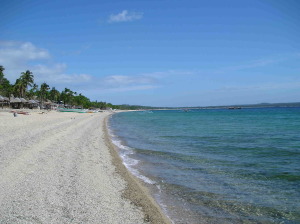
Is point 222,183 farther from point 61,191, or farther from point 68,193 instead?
point 61,191

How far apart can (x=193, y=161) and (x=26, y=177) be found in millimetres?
7326

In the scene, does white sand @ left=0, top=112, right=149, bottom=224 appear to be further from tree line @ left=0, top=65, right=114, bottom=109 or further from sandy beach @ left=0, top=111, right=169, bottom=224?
tree line @ left=0, top=65, right=114, bottom=109

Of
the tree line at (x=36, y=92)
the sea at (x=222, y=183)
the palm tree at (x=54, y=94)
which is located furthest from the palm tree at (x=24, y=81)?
the sea at (x=222, y=183)

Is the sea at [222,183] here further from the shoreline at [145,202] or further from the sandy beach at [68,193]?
the sandy beach at [68,193]

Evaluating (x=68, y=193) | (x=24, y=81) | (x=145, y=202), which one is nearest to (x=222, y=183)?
(x=145, y=202)

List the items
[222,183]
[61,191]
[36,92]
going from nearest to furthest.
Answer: [61,191] → [222,183] → [36,92]

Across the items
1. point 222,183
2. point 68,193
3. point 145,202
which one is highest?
point 68,193

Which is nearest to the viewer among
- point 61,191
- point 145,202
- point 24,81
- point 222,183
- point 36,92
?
point 145,202

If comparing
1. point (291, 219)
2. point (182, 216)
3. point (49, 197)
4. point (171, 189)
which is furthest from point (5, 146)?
point (291, 219)

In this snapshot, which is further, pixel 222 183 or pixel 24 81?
pixel 24 81

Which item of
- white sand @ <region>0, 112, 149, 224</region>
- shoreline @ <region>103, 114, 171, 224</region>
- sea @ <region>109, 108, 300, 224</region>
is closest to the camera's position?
white sand @ <region>0, 112, 149, 224</region>

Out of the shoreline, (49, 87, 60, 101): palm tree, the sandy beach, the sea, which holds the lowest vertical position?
the sea

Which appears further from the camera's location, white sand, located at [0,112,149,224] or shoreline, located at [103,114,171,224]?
shoreline, located at [103,114,171,224]

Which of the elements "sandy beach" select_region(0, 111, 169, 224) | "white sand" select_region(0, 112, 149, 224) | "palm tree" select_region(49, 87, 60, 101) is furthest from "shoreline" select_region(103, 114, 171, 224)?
"palm tree" select_region(49, 87, 60, 101)
